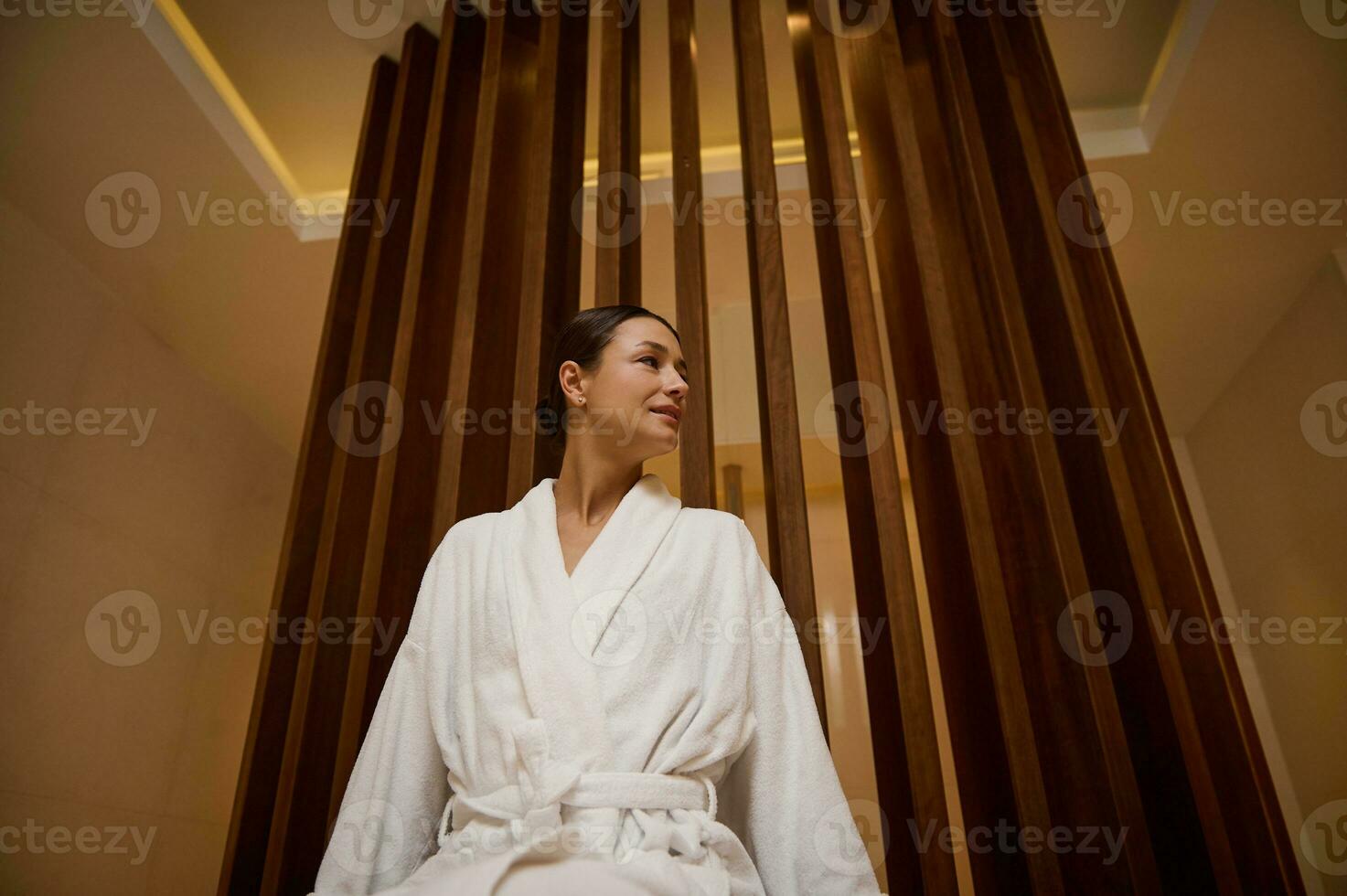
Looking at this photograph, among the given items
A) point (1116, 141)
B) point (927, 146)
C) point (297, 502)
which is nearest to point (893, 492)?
point (927, 146)

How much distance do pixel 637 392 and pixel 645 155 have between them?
1678 mm

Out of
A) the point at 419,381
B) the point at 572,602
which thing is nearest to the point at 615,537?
the point at 572,602

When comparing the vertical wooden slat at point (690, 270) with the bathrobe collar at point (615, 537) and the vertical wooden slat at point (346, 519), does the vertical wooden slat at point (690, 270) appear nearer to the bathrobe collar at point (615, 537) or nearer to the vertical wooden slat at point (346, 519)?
the bathrobe collar at point (615, 537)

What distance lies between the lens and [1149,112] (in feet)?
7.68

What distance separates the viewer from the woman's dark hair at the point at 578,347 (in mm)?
1273

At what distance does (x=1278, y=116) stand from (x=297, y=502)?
2693mm

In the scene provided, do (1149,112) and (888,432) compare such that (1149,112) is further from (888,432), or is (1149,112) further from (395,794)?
(395,794)

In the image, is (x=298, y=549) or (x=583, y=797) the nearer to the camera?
(x=583, y=797)

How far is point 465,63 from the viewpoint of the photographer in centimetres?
203

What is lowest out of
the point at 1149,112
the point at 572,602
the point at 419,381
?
the point at 572,602

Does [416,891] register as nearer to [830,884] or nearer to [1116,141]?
[830,884]

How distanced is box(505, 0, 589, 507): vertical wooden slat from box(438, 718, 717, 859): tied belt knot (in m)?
0.55

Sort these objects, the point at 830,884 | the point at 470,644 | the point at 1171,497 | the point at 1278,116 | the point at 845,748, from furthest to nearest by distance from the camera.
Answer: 1. the point at 845,748
2. the point at 1278,116
3. the point at 1171,497
4. the point at 470,644
5. the point at 830,884

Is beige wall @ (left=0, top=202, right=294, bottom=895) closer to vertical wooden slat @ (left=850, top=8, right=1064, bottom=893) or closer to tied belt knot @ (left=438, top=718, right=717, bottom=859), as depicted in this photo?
tied belt knot @ (left=438, top=718, right=717, bottom=859)
